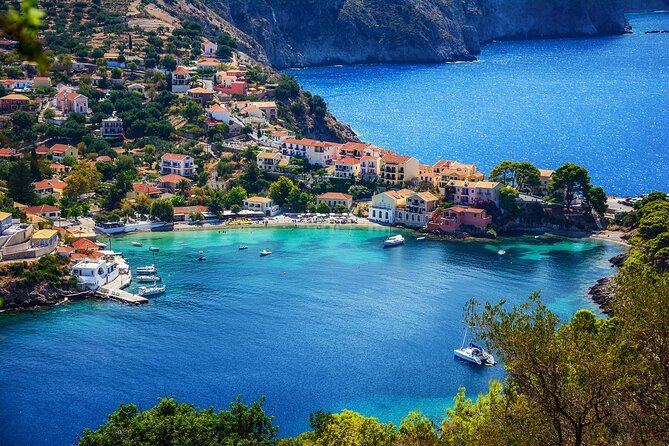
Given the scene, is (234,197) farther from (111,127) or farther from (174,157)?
(111,127)

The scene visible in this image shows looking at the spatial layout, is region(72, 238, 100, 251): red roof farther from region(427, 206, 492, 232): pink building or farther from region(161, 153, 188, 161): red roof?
region(427, 206, 492, 232): pink building

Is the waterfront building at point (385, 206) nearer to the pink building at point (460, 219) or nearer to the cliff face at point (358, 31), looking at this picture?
the pink building at point (460, 219)

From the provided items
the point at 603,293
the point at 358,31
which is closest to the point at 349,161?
the point at 603,293

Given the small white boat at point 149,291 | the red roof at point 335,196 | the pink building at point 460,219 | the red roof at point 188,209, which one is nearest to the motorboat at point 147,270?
the small white boat at point 149,291

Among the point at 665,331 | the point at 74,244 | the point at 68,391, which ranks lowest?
the point at 68,391

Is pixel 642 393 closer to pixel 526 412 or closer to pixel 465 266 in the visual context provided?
pixel 526 412

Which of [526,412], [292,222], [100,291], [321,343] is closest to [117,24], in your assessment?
[292,222]
